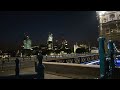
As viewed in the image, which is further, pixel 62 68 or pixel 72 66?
pixel 62 68

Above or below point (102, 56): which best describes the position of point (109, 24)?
above

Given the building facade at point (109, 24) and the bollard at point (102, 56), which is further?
the building facade at point (109, 24)

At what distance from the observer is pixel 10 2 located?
4.71 m

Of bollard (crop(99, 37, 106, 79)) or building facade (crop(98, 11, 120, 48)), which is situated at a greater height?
building facade (crop(98, 11, 120, 48))

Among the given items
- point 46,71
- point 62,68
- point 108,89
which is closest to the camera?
point 108,89

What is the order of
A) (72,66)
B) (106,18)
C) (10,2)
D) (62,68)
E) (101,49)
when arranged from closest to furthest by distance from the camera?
(101,49), (10,2), (72,66), (62,68), (106,18)

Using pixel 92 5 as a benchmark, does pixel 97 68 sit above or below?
below

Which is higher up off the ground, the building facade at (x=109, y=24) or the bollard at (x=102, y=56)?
the building facade at (x=109, y=24)

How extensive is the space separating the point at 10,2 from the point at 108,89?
365cm

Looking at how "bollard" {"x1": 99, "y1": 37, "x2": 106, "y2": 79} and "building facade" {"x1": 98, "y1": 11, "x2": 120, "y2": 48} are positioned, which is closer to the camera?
"bollard" {"x1": 99, "y1": 37, "x2": 106, "y2": 79}

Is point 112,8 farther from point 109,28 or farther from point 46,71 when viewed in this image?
point 109,28

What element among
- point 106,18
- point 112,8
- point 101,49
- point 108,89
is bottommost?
point 108,89

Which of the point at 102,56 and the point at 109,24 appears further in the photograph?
the point at 109,24

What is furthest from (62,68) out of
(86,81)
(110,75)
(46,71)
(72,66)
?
(110,75)
